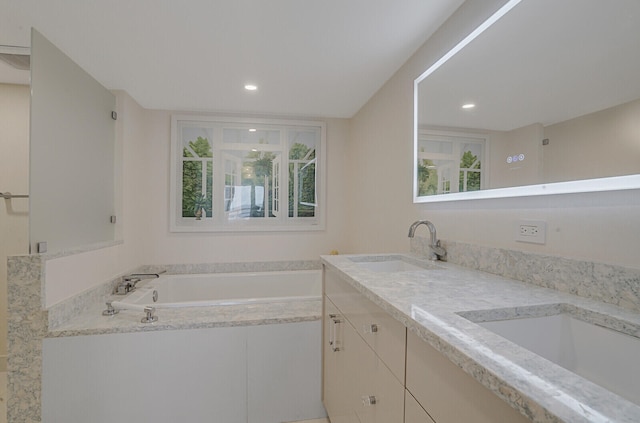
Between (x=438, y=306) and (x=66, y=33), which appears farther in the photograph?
(x=66, y=33)

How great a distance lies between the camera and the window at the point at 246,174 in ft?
9.62

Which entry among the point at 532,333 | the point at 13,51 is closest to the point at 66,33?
the point at 13,51

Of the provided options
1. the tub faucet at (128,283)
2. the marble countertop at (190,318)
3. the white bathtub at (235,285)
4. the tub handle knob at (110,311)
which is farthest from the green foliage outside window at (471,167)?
the tub faucet at (128,283)

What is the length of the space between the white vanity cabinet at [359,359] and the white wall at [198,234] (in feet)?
4.73

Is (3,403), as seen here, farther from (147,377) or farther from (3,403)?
(147,377)

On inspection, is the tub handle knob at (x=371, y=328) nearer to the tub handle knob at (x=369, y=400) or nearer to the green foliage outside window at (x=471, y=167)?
the tub handle knob at (x=369, y=400)

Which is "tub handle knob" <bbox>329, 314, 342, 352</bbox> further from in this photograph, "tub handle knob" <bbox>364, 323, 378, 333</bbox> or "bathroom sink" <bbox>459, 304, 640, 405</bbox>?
"bathroom sink" <bbox>459, 304, 640, 405</bbox>

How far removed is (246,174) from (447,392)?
2764 millimetres

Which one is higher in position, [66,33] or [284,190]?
[66,33]

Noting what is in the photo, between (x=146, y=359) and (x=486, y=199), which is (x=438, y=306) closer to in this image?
(x=486, y=199)

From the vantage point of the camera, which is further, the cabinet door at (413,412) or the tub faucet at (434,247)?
the tub faucet at (434,247)

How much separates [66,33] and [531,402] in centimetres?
247

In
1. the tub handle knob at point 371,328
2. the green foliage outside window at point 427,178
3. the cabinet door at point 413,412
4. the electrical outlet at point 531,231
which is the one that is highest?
the green foliage outside window at point 427,178

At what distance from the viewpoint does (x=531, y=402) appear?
0.41 metres
